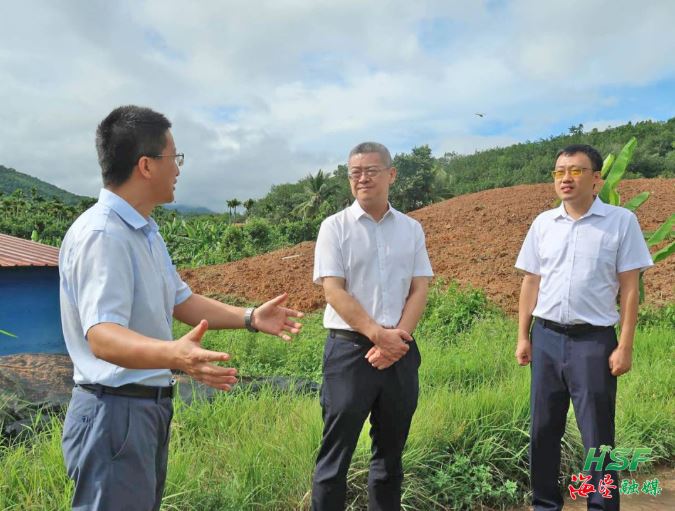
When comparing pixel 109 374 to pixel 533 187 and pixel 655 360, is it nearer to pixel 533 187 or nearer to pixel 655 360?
pixel 655 360

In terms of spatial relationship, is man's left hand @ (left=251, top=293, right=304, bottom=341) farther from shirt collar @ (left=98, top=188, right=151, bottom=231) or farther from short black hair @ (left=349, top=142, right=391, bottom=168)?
short black hair @ (left=349, top=142, right=391, bottom=168)

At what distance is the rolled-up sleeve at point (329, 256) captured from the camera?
2703mm

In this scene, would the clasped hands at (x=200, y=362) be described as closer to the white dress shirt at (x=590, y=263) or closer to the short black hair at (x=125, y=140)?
the short black hair at (x=125, y=140)

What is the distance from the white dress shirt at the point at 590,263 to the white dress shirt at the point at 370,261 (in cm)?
71

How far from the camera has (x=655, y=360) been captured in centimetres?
514

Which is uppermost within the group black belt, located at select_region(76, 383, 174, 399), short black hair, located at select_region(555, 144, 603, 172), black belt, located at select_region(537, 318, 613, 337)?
short black hair, located at select_region(555, 144, 603, 172)

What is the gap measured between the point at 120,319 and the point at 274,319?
64 cm

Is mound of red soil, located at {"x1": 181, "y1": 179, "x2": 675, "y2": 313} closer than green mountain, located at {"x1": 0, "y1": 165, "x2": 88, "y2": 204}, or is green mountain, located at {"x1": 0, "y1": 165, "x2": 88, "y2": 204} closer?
mound of red soil, located at {"x1": 181, "y1": 179, "x2": 675, "y2": 313}

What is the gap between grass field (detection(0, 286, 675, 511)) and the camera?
8.96ft

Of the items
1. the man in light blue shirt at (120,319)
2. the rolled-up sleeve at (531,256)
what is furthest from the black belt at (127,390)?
A: the rolled-up sleeve at (531,256)

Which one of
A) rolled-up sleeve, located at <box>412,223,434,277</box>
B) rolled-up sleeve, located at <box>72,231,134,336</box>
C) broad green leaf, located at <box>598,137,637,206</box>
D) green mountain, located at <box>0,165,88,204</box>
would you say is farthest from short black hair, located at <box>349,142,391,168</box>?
green mountain, located at <box>0,165,88,204</box>

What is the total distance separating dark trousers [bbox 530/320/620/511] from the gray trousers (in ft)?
6.63

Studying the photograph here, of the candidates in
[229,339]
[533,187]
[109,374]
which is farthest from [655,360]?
[533,187]

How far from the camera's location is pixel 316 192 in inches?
1378
